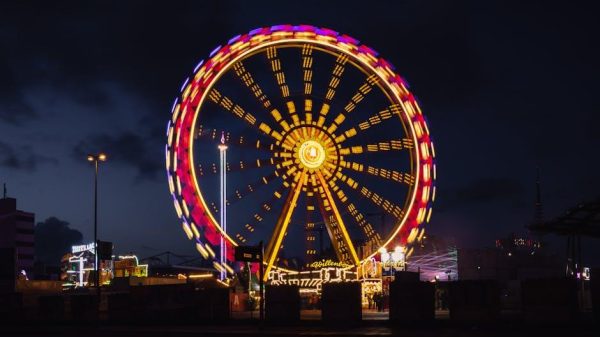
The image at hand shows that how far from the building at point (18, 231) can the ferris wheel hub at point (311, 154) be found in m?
116

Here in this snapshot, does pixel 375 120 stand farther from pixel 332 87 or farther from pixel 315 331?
pixel 315 331

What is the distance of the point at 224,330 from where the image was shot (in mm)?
27500

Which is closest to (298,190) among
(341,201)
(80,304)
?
(341,201)

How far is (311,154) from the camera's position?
4788 centimetres

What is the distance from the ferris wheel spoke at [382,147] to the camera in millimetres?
49125

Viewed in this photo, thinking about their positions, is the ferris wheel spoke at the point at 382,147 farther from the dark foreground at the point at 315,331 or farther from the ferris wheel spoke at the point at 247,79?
the dark foreground at the point at 315,331

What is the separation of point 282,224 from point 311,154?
4668 mm

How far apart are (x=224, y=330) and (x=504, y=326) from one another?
9321 millimetres

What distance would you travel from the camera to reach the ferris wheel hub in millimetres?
47719

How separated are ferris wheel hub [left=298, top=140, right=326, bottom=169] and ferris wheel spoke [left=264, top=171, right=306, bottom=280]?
Result: 2.61ft

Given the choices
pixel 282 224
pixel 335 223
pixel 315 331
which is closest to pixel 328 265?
pixel 335 223

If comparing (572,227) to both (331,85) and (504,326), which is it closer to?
(504,326)

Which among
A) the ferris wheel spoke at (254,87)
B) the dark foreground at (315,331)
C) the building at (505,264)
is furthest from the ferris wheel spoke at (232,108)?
the building at (505,264)

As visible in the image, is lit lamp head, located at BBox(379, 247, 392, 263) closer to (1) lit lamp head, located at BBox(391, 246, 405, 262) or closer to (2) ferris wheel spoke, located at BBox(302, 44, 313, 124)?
(1) lit lamp head, located at BBox(391, 246, 405, 262)
